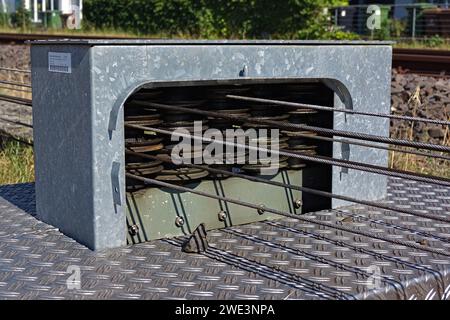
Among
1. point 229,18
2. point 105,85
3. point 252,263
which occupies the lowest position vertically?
point 252,263

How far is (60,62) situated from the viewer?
130 inches

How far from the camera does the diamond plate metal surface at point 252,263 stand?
275 cm

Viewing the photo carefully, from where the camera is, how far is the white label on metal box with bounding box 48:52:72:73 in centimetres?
325

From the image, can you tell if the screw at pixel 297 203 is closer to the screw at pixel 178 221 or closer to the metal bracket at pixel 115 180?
the screw at pixel 178 221

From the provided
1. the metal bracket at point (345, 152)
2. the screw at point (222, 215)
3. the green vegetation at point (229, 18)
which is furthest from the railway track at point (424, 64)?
the screw at point (222, 215)

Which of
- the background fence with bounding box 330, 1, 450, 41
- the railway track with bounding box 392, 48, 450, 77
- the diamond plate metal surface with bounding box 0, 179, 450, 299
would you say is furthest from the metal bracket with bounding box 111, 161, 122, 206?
the background fence with bounding box 330, 1, 450, 41

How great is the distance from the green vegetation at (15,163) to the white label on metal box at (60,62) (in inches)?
101

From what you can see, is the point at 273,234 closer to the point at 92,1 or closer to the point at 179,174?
the point at 179,174

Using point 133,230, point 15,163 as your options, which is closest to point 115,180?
point 133,230

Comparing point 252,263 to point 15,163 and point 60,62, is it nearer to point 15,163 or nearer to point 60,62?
point 60,62

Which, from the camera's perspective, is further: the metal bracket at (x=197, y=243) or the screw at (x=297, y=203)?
the screw at (x=297, y=203)

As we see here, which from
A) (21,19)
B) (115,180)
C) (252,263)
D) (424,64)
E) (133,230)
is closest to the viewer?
(252,263)

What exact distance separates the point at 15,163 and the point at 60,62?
3111mm

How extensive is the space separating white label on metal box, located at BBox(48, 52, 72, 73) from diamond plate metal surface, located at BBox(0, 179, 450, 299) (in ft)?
2.37
